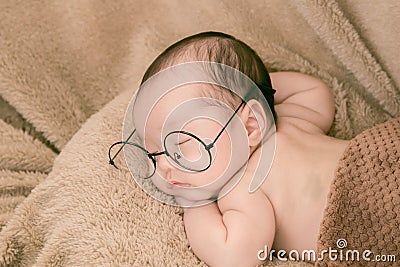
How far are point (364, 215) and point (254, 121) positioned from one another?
0.25m

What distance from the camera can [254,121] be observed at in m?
1.18

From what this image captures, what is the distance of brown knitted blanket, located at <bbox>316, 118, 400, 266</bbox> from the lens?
1078mm

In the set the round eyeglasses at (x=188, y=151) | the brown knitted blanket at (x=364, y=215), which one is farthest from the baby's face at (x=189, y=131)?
the brown knitted blanket at (x=364, y=215)

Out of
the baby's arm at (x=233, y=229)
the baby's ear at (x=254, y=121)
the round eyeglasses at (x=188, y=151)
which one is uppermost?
the round eyeglasses at (x=188, y=151)

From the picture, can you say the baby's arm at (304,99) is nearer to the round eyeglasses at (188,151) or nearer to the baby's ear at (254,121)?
the baby's ear at (254,121)

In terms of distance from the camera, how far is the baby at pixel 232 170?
1.11 meters

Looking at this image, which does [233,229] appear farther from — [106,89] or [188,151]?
[106,89]

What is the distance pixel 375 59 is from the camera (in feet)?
4.42

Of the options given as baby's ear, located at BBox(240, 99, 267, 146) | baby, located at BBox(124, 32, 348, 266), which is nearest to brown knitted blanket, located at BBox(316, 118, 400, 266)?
baby, located at BBox(124, 32, 348, 266)

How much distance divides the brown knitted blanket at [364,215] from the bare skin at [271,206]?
0.04 meters

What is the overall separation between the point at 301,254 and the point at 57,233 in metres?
0.43

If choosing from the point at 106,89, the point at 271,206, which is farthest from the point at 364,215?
the point at 106,89

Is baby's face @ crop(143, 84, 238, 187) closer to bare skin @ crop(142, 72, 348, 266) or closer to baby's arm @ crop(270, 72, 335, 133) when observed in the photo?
bare skin @ crop(142, 72, 348, 266)

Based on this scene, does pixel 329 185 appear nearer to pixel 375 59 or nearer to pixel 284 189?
pixel 284 189
